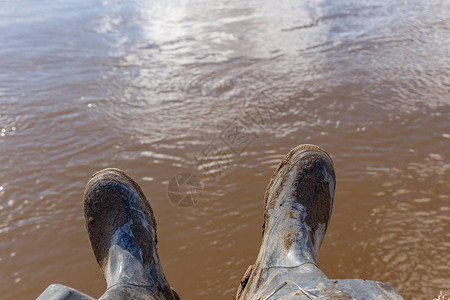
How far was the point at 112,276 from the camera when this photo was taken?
1.51 metres

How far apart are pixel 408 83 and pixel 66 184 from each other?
2974 millimetres

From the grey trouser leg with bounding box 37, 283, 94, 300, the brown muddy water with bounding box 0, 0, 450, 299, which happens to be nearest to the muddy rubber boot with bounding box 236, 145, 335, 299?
the brown muddy water with bounding box 0, 0, 450, 299

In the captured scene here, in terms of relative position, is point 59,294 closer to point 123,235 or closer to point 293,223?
point 123,235

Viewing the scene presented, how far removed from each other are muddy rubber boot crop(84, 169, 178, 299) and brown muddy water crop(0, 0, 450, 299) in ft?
0.72

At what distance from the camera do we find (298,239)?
1635 mm

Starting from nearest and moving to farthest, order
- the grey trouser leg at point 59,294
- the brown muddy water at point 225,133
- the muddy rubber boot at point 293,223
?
the grey trouser leg at point 59,294 → the muddy rubber boot at point 293,223 → the brown muddy water at point 225,133

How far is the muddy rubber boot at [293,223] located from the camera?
144cm

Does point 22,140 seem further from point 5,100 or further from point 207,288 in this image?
point 207,288

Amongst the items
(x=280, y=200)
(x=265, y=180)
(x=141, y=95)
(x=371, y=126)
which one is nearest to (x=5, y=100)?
(x=141, y=95)

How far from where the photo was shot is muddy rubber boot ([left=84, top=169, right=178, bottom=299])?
1.50m

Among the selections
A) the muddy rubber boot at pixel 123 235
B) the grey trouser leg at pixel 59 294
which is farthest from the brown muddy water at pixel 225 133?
the grey trouser leg at pixel 59 294

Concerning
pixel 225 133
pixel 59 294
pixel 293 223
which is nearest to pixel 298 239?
pixel 293 223

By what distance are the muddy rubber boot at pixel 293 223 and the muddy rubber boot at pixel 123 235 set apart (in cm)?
41

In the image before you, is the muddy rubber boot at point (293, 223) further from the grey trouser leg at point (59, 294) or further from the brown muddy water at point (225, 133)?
the grey trouser leg at point (59, 294)
